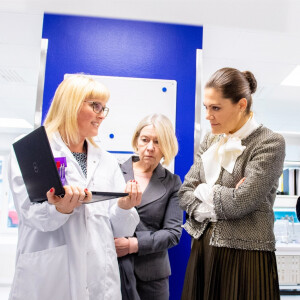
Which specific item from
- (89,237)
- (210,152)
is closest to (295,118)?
(210,152)

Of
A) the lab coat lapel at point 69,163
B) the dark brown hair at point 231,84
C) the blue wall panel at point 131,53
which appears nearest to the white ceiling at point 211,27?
the blue wall panel at point 131,53

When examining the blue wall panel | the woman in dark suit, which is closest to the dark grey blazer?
the woman in dark suit

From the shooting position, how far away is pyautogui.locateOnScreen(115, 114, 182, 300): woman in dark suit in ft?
5.61

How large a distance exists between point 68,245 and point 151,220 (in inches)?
22.1

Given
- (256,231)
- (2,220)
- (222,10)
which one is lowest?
(2,220)

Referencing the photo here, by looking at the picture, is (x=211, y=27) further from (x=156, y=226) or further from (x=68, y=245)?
(x=68, y=245)

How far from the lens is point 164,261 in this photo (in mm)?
1837

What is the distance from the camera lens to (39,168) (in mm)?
1192

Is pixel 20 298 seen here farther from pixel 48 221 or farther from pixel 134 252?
pixel 134 252

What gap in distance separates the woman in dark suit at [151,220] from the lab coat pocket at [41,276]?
0.40m

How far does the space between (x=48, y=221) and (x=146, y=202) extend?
645 millimetres

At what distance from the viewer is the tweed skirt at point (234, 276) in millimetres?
1355

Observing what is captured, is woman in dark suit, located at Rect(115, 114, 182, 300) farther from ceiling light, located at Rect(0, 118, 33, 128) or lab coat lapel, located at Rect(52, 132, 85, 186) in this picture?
ceiling light, located at Rect(0, 118, 33, 128)

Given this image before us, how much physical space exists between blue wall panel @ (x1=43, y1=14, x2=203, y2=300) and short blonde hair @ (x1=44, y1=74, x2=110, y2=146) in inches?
37.8
